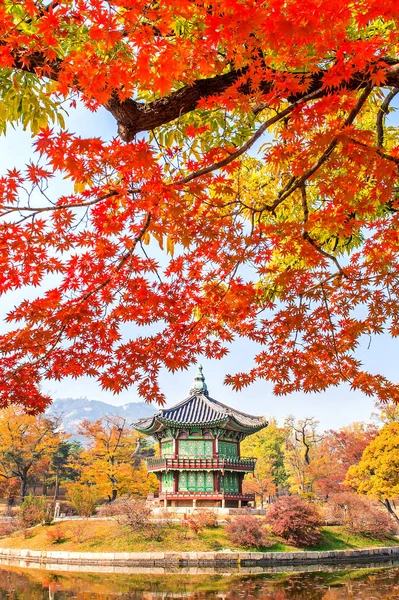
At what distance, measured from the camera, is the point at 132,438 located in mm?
28547

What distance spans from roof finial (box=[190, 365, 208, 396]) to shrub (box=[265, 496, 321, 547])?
36.3 ft

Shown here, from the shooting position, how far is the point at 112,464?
2706cm

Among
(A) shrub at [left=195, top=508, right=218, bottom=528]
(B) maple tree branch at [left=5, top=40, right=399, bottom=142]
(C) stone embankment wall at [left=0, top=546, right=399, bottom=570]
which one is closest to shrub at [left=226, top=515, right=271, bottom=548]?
(C) stone embankment wall at [left=0, top=546, right=399, bottom=570]

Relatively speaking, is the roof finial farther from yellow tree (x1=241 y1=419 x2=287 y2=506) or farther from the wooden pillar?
yellow tree (x1=241 y1=419 x2=287 y2=506)

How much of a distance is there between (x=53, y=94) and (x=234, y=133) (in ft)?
5.73

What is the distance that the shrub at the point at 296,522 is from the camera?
19.3 meters

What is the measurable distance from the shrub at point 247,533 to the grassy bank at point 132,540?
0.27 m

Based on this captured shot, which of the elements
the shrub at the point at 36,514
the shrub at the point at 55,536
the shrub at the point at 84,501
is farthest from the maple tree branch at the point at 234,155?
the shrub at the point at 36,514

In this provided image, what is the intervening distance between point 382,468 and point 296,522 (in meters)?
5.72

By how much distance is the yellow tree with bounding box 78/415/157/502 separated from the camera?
25.7 metres

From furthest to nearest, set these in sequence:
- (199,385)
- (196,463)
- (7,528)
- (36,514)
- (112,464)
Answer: (199,385) → (112,464) → (196,463) → (7,528) → (36,514)

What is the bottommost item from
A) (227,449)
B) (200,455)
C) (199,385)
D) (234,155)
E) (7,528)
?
(7,528)

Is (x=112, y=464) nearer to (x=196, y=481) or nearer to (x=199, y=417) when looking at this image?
(x=196, y=481)

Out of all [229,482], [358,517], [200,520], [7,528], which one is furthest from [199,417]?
[7,528]
